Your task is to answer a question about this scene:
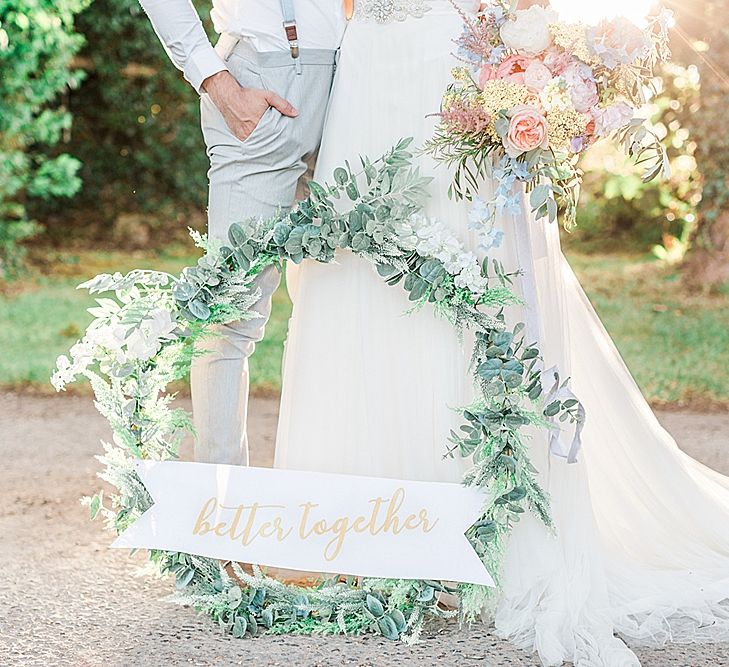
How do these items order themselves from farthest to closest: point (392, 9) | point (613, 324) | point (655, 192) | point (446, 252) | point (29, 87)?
1. point (655, 192)
2. point (29, 87)
3. point (613, 324)
4. point (392, 9)
5. point (446, 252)

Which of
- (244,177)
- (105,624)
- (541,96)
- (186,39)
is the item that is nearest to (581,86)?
(541,96)

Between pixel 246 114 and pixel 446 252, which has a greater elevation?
pixel 246 114

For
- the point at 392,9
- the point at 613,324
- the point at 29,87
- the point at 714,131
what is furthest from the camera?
the point at 29,87

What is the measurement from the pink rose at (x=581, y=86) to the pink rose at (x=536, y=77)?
0.04m

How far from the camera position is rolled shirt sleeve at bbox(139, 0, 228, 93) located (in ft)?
9.07

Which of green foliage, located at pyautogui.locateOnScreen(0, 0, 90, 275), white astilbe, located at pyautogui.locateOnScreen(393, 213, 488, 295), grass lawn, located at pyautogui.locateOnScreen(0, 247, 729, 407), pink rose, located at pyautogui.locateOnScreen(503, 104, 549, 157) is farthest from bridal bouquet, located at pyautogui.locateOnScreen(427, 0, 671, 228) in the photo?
green foliage, located at pyautogui.locateOnScreen(0, 0, 90, 275)

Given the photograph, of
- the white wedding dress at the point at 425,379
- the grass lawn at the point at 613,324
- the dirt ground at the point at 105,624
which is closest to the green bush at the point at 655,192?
→ the grass lawn at the point at 613,324

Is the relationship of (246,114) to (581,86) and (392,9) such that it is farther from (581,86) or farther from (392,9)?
(581,86)

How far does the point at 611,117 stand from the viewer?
245cm

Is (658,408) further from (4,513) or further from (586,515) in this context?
(4,513)

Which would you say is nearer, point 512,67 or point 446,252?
point 512,67

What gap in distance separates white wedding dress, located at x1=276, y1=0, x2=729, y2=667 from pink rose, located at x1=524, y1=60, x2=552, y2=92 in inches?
13.4

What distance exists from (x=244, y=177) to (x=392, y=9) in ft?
1.77

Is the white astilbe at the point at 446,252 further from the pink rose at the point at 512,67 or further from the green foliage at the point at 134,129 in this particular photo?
the green foliage at the point at 134,129
